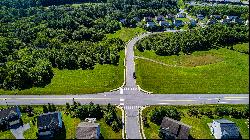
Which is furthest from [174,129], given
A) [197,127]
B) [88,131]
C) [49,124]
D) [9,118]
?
[9,118]

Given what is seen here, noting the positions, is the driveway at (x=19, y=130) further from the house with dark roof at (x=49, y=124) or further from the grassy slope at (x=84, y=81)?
the grassy slope at (x=84, y=81)

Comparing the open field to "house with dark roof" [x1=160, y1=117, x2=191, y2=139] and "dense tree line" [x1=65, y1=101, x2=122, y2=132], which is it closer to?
"dense tree line" [x1=65, y1=101, x2=122, y2=132]

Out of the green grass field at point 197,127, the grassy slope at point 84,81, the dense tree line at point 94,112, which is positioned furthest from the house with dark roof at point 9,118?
the green grass field at point 197,127

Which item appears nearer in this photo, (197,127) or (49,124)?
(49,124)

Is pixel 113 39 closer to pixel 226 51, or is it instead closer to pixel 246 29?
pixel 226 51

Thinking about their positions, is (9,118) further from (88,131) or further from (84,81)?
(84,81)

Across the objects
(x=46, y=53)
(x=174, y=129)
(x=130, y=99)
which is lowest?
(x=174, y=129)

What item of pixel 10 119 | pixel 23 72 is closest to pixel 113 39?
pixel 23 72

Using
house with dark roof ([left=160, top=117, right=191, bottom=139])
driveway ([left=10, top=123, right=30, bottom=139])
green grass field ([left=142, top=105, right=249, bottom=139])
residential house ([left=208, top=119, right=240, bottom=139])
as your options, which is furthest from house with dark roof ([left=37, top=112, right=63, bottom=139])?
residential house ([left=208, top=119, right=240, bottom=139])
